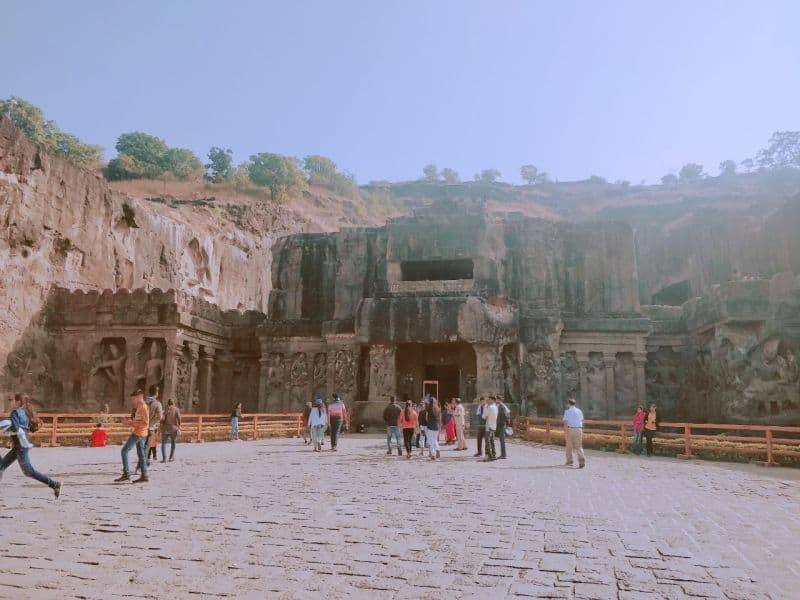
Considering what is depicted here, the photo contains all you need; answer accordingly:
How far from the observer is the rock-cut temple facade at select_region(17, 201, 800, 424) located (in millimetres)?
25375

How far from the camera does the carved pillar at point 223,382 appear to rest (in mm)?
30344

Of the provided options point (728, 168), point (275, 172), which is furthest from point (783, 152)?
point (275, 172)

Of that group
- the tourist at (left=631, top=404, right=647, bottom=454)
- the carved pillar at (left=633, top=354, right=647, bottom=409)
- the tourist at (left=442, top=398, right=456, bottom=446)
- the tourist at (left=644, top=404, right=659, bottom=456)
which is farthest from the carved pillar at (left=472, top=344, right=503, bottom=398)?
the tourist at (left=644, top=404, right=659, bottom=456)

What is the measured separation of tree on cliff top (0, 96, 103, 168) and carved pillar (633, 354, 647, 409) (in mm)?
51294

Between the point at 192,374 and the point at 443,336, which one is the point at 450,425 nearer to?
the point at 443,336

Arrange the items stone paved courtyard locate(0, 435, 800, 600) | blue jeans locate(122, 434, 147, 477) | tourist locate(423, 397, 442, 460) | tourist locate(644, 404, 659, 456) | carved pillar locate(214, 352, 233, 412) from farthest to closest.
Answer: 1. carved pillar locate(214, 352, 233, 412)
2. tourist locate(644, 404, 659, 456)
3. tourist locate(423, 397, 442, 460)
4. blue jeans locate(122, 434, 147, 477)
5. stone paved courtyard locate(0, 435, 800, 600)

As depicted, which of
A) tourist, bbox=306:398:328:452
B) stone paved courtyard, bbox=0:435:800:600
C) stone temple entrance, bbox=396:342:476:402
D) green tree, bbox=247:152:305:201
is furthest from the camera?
green tree, bbox=247:152:305:201

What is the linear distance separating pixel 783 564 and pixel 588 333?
22.6 m

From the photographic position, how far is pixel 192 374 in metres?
27.4

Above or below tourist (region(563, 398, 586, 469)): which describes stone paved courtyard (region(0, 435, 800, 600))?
below

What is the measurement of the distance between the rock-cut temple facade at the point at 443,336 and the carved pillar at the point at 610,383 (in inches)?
Result: 2.3

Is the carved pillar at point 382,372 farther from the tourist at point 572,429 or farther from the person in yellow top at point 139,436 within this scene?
the person in yellow top at point 139,436

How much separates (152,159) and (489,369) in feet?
189

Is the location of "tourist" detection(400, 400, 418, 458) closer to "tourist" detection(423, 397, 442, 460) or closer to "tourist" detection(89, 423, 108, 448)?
"tourist" detection(423, 397, 442, 460)
